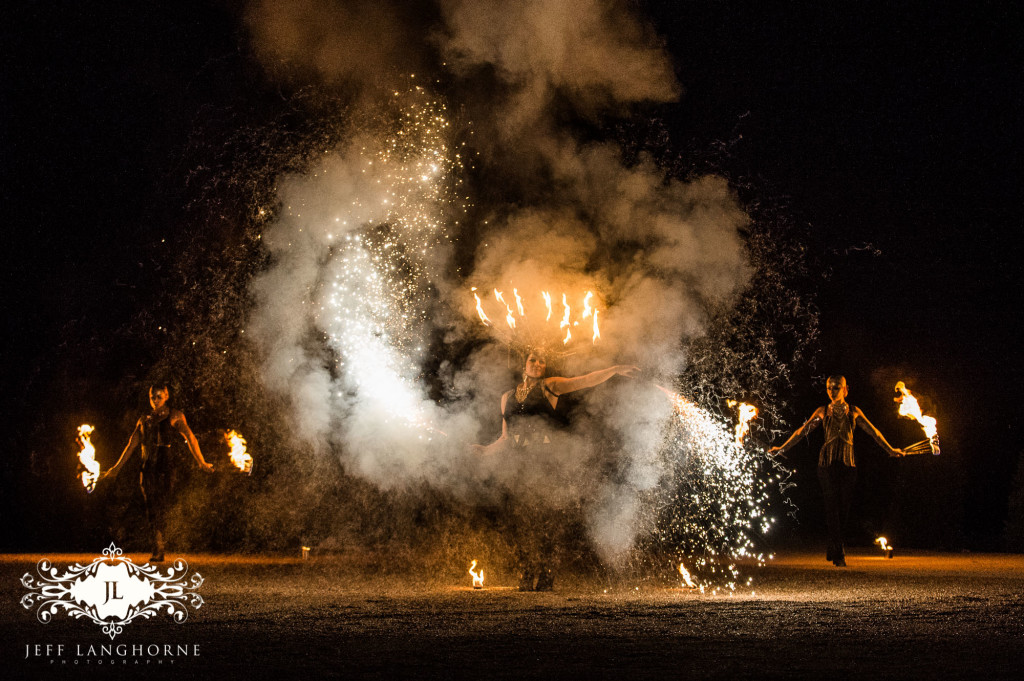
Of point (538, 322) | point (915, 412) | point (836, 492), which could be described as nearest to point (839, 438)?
point (836, 492)

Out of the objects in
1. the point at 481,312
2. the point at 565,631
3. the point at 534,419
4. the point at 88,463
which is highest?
the point at 481,312

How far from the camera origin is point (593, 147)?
35.8ft

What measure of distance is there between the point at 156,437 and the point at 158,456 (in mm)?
207

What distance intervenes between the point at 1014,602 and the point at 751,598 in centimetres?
194

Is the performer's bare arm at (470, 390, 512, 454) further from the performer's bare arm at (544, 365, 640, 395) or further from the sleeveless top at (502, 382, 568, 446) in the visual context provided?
the performer's bare arm at (544, 365, 640, 395)

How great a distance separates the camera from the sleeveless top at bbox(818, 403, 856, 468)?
10812mm

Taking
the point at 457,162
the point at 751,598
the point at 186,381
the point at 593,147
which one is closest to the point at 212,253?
the point at 186,381

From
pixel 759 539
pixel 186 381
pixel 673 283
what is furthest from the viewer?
pixel 759 539

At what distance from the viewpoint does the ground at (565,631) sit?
5145 millimetres

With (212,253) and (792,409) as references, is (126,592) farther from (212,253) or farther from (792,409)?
(792,409)

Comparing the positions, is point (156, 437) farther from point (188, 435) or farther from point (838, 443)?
point (838, 443)

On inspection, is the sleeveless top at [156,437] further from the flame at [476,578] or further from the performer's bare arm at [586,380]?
the performer's bare arm at [586,380]

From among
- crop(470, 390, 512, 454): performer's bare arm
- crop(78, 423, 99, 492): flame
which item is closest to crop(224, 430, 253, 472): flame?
crop(78, 423, 99, 492): flame

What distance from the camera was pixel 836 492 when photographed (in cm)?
1092
